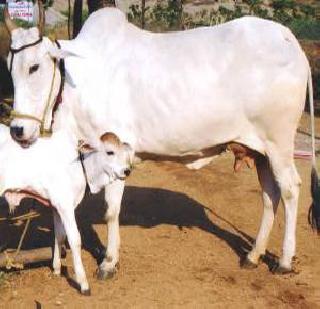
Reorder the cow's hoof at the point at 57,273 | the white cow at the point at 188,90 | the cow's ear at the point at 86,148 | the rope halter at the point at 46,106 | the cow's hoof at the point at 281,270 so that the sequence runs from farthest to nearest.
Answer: the cow's hoof at the point at 281,270
the cow's hoof at the point at 57,273
the white cow at the point at 188,90
the cow's ear at the point at 86,148
the rope halter at the point at 46,106

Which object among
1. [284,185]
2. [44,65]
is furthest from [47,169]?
[284,185]

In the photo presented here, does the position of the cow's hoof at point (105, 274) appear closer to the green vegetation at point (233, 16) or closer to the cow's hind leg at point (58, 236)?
the cow's hind leg at point (58, 236)

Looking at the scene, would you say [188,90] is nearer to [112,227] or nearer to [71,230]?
[112,227]

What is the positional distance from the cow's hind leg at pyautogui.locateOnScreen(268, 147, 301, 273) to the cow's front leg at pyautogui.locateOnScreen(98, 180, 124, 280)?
126 centimetres

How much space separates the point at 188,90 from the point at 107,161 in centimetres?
96

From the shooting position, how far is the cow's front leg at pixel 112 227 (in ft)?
17.1

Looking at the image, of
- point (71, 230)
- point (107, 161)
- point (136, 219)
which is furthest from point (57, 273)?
point (136, 219)

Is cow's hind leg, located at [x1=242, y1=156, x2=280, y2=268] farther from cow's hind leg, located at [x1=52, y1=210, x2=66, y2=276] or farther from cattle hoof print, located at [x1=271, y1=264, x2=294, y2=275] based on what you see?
cow's hind leg, located at [x1=52, y1=210, x2=66, y2=276]

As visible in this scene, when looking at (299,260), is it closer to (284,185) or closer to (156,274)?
(284,185)

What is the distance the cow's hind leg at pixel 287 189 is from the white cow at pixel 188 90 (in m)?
0.01

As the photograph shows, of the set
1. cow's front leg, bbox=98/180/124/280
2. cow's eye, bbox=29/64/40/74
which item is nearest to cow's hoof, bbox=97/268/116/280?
cow's front leg, bbox=98/180/124/280

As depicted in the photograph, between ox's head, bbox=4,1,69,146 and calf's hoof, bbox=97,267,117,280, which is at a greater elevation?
ox's head, bbox=4,1,69,146

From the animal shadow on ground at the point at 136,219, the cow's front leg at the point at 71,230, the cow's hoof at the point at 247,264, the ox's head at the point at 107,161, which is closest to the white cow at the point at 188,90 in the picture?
the ox's head at the point at 107,161

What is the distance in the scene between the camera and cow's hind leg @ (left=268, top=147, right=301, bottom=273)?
5.31m
